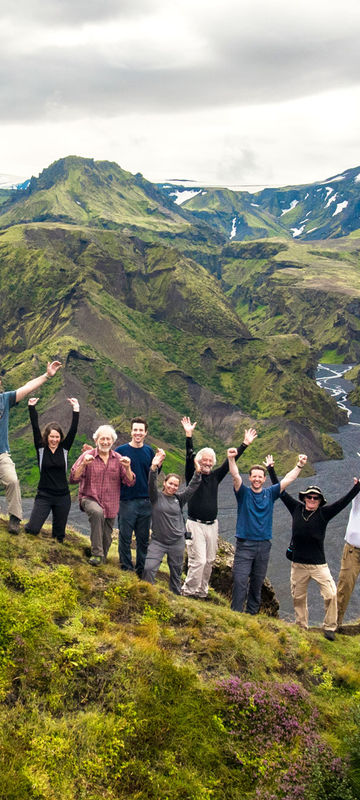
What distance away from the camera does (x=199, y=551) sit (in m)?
14.5

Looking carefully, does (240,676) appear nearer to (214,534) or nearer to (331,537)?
(214,534)

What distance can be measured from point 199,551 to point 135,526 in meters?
1.81

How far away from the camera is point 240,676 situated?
34.2 feet

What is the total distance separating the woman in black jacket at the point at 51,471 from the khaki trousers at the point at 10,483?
1.56 feet

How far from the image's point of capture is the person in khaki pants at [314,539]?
14133 millimetres

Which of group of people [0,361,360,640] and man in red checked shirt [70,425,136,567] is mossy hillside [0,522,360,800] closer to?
man in red checked shirt [70,425,136,567]

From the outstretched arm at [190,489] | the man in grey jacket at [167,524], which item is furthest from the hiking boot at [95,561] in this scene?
the outstretched arm at [190,489]

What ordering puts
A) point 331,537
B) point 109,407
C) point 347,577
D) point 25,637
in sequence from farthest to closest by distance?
point 109,407 < point 331,537 < point 347,577 < point 25,637

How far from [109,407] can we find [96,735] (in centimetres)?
16728

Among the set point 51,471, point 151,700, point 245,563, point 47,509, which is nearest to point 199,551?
point 245,563

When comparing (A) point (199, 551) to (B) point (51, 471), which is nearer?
(B) point (51, 471)

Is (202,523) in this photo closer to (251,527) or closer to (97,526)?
(251,527)

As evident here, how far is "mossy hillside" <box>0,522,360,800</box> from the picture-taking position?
7844 millimetres

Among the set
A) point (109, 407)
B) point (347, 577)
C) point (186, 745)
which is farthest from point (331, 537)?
point (186, 745)
